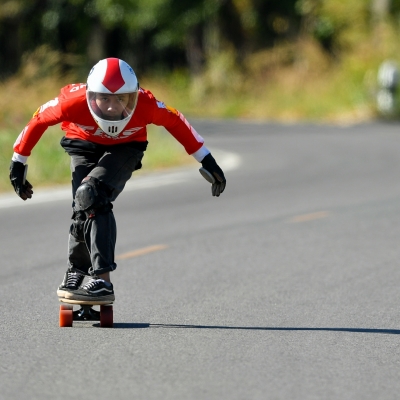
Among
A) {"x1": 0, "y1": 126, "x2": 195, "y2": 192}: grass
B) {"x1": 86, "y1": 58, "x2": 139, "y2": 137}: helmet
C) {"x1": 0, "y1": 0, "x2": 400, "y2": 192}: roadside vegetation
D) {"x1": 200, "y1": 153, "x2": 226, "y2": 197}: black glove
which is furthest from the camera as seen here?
{"x1": 0, "y1": 0, "x2": 400, "y2": 192}: roadside vegetation

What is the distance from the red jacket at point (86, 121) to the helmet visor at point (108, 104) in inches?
4.7

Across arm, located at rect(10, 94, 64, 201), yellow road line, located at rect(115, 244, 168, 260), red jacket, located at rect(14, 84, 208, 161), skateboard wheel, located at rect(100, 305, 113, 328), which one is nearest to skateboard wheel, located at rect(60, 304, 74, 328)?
skateboard wheel, located at rect(100, 305, 113, 328)

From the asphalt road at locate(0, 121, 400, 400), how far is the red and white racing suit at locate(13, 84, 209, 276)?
0.50 meters

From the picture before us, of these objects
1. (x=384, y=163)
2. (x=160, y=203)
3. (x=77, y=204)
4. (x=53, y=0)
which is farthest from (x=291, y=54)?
(x=77, y=204)

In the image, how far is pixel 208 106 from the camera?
39250 mm

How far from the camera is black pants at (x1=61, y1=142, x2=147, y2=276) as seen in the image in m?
6.52

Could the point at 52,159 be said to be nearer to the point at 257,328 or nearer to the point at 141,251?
the point at 141,251

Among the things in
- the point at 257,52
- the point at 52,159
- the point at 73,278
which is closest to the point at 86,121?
Answer: the point at 73,278

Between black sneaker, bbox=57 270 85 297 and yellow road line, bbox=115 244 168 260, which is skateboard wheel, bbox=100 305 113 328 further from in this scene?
yellow road line, bbox=115 244 168 260

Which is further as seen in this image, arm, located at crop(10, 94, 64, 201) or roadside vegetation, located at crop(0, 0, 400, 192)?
roadside vegetation, located at crop(0, 0, 400, 192)

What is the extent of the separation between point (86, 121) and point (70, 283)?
1.01 m

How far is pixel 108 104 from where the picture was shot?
629 cm

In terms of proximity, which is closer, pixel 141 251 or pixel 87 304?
pixel 87 304

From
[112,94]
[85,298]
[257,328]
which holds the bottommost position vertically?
[257,328]
